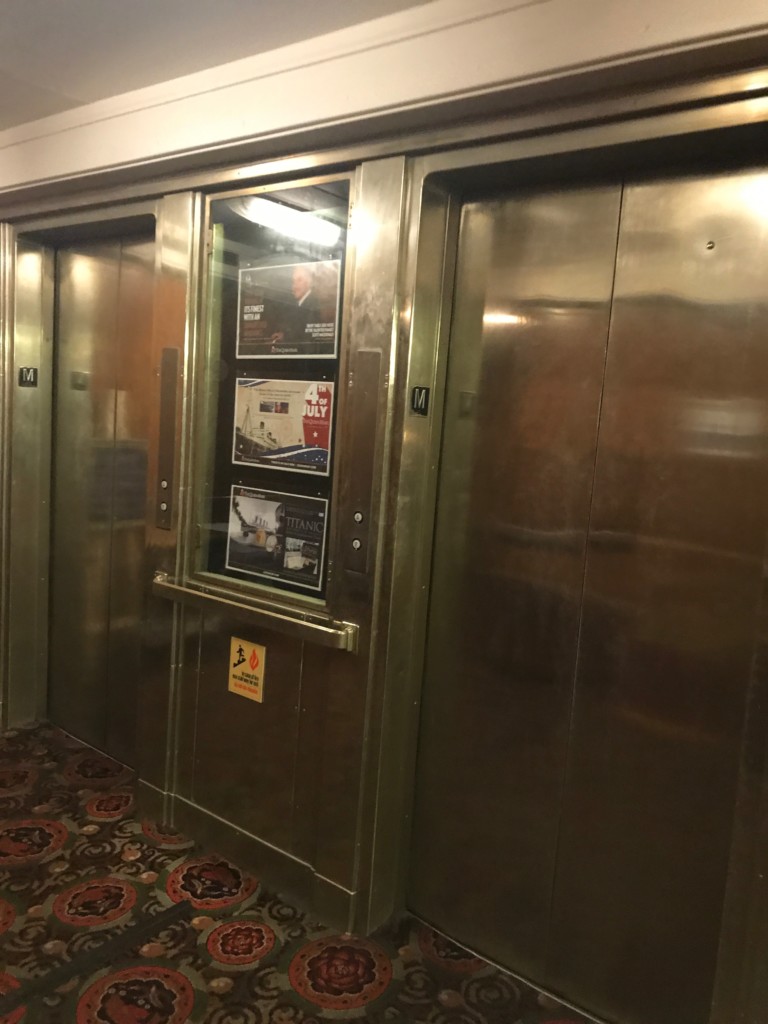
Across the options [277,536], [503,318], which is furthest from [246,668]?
[503,318]

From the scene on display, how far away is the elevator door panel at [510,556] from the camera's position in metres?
1.94

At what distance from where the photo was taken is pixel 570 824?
1.99m

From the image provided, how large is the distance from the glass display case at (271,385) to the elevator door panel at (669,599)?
2.87 ft

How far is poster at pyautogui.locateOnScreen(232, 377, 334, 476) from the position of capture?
7.47 ft

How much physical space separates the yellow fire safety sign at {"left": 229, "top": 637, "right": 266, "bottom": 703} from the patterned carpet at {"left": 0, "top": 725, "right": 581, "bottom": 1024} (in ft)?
2.07

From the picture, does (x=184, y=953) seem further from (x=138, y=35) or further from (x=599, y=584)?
(x=138, y=35)

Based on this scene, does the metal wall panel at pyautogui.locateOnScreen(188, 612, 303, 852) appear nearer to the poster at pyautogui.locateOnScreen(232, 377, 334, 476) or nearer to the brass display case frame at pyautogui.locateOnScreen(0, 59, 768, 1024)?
the brass display case frame at pyautogui.locateOnScreen(0, 59, 768, 1024)

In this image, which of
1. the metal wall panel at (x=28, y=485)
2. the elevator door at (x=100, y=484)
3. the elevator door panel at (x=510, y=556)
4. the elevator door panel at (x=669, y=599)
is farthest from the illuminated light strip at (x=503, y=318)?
the metal wall panel at (x=28, y=485)

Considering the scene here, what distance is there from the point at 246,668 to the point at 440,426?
1.06 metres

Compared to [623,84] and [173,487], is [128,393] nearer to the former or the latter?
[173,487]

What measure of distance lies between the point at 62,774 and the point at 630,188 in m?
3.05

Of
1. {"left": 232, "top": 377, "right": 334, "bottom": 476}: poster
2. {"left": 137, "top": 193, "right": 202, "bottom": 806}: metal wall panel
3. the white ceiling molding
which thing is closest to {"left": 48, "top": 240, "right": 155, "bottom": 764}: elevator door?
{"left": 137, "top": 193, "right": 202, "bottom": 806}: metal wall panel

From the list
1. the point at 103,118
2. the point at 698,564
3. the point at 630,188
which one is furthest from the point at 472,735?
the point at 103,118

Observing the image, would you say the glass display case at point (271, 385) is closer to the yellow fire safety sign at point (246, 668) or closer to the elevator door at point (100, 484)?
the yellow fire safety sign at point (246, 668)
